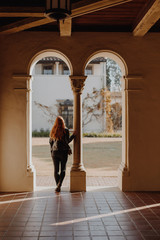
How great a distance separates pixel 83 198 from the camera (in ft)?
19.0

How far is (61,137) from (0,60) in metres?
2.47

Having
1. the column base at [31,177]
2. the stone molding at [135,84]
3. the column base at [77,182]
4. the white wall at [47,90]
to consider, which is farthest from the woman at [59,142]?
the white wall at [47,90]

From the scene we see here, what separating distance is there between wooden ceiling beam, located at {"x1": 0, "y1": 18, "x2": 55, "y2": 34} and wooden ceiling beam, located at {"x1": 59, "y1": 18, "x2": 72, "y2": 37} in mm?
361

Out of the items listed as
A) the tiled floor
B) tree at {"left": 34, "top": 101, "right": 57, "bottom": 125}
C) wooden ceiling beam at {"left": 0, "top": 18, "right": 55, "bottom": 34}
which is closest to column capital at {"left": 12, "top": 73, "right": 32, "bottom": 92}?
wooden ceiling beam at {"left": 0, "top": 18, "right": 55, "bottom": 34}

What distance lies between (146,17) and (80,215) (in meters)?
4.10

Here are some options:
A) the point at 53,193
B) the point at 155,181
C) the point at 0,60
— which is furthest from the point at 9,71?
the point at 155,181

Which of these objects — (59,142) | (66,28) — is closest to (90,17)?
(66,28)

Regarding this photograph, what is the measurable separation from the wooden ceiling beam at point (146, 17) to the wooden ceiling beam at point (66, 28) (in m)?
1.52

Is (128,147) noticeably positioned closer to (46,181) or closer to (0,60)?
(46,181)

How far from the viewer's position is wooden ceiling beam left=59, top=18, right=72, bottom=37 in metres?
5.61

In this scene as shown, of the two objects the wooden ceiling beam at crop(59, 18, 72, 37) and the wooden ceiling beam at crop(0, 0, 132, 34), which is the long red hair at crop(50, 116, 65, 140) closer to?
the wooden ceiling beam at crop(59, 18, 72, 37)

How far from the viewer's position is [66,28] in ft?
19.7

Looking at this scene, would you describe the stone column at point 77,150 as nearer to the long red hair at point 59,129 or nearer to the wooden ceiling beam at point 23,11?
the long red hair at point 59,129

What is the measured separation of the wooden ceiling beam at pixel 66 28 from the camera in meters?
5.61
